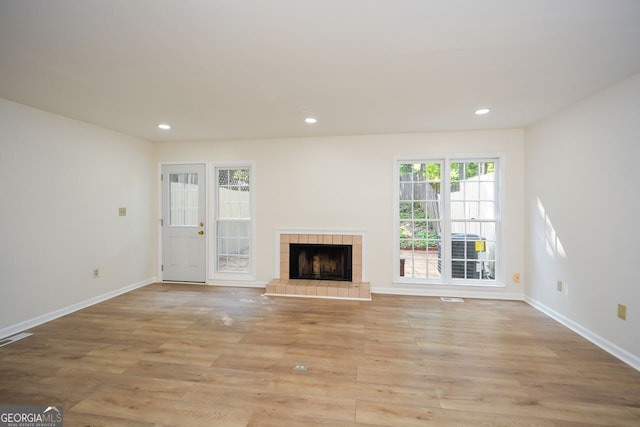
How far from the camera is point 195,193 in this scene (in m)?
4.73

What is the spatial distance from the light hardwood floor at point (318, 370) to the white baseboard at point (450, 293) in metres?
0.48

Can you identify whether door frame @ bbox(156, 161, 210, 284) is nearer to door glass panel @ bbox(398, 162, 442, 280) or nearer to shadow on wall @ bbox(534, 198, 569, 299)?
door glass panel @ bbox(398, 162, 442, 280)

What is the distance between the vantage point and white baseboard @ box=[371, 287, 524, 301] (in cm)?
396

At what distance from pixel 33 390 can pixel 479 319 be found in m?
4.14

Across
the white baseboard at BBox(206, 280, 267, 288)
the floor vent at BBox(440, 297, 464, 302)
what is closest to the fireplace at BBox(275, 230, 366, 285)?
the white baseboard at BBox(206, 280, 267, 288)

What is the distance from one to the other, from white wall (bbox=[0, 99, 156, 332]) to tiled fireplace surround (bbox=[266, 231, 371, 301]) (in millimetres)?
2350

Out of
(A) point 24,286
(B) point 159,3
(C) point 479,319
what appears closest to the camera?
(B) point 159,3

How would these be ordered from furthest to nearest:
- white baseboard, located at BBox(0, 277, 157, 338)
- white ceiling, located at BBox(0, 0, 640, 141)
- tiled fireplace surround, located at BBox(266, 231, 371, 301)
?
tiled fireplace surround, located at BBox(266, 231, 371, 301) → white baseboard, located at BBox(0, 277, 157, 338) → white ceiling, located at BBox(0, 0, 640, 141)

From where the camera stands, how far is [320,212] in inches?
173

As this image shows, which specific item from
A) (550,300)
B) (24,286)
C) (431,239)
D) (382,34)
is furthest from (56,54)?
(550,300)

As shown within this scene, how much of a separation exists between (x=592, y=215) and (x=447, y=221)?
160cm

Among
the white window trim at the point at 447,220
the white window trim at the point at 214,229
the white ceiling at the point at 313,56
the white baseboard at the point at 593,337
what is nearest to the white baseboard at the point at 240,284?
the white window trim at the point at 214,229

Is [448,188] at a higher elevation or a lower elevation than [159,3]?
lower

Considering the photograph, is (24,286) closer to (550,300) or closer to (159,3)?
(159,3)
